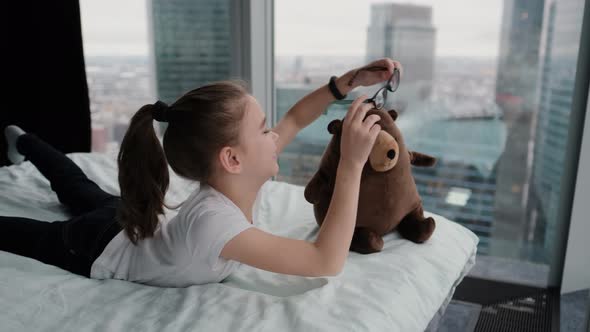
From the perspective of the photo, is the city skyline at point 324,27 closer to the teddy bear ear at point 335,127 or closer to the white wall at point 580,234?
the white wall at point 580,234

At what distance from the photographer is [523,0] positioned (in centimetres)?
176

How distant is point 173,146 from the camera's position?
93cm

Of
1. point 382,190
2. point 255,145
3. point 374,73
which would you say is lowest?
point 382,190

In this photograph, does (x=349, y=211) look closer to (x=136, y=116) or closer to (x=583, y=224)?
(x=136, y=116)

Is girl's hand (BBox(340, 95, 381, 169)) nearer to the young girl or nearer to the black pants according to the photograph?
the young girl

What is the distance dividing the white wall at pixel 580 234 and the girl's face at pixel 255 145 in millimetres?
1152

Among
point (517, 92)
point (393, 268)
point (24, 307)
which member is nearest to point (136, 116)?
point (24, 307)

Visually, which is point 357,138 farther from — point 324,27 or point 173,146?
point 324,27

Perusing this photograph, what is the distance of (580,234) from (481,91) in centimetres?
62

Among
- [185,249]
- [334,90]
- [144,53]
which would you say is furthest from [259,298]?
[144,53]

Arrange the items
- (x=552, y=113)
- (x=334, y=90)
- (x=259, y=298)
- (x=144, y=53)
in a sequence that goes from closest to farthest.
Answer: (x=259, y=298)
(x=334, y=90)
(x=552, y=113)
(x=144, y=53)

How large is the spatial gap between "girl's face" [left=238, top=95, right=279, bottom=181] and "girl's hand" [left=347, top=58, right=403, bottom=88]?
1.02 feet

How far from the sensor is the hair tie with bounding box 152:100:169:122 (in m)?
0.92

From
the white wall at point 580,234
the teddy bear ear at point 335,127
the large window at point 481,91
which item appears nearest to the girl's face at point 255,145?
the teddy bear ear at point 335,127
